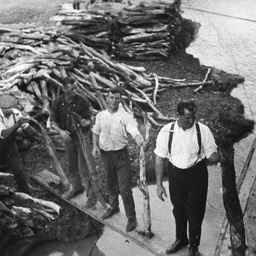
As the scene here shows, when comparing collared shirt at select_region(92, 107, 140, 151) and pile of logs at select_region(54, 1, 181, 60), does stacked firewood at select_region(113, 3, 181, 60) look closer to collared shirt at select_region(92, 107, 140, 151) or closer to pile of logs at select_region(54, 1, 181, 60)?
pile of logs at select_region(54, 1, 181, 60)

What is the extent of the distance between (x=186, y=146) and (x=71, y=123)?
2.01 meters

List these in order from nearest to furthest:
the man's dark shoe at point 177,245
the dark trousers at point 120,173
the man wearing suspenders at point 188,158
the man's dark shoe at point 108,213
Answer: the man wearing suspenders at point 188,158, the man's dark shoe at point 177,245, the dark trousers at point 120,173, the man's dark shoe at point 108,213

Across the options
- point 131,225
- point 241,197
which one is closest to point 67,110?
point 131,225

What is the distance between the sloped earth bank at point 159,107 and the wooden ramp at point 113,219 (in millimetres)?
147

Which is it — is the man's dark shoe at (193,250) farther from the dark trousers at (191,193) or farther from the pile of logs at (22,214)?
the pile of logs at (22,214)

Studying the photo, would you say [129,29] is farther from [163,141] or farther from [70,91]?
[163,141]

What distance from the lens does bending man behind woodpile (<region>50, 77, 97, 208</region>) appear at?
782cm

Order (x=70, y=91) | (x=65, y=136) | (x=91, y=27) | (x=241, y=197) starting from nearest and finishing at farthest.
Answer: (x=70, y=91) < (x=65, y=136) < (x=241, y=197) < (x=91, y=27)

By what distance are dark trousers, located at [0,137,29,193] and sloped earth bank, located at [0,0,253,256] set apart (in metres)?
0.21

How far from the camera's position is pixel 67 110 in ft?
25.9

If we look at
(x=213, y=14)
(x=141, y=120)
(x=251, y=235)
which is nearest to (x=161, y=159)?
(x=251, y=235)

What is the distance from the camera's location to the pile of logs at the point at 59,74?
10711mm

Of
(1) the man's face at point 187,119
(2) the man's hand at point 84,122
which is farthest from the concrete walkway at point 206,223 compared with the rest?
(1) the man's face at point 187,119

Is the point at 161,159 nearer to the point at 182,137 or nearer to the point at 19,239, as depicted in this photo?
the point at 182,137
